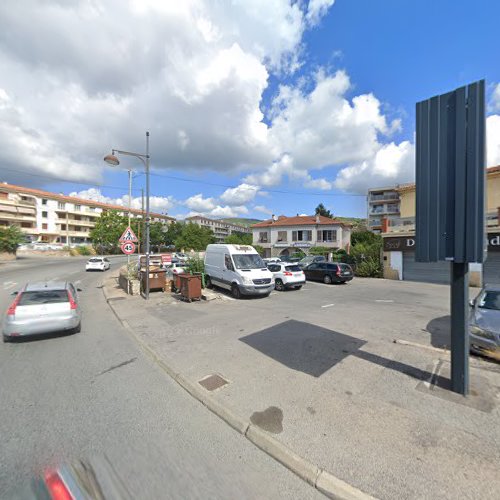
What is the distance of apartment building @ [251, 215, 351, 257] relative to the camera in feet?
126

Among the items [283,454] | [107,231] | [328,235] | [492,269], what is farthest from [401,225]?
[107,231]

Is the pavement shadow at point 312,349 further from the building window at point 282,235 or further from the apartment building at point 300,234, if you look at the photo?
the building window at point 282,235

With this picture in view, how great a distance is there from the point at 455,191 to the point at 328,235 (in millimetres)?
36143

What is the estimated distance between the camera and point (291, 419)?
319cm

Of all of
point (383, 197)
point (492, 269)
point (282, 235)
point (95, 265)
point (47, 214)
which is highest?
point (383, 197)

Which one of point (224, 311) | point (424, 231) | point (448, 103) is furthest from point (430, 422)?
point (224, 311)

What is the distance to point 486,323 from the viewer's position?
199 inches

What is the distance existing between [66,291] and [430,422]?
787cm

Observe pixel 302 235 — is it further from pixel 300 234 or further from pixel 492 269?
pixel 492 269

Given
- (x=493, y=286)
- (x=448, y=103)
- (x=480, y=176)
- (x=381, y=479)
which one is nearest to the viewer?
(x=381, y=479)

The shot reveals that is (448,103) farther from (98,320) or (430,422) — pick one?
(98,320)

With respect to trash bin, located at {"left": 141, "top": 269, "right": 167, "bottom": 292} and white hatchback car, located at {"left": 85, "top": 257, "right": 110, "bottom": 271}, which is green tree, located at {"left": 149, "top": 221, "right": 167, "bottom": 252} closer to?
white hatchback car, located at {"left": 85, "top": 257, "right": 110, "bottom": 271}

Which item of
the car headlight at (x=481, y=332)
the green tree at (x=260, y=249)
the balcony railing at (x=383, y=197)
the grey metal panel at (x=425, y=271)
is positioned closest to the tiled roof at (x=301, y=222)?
the green tree at (x=260, y=249)

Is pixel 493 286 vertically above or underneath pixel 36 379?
above
